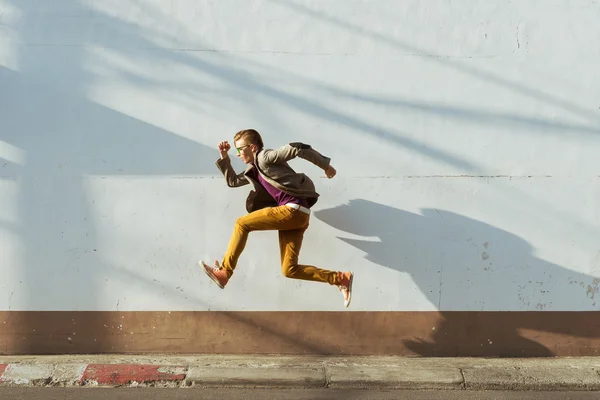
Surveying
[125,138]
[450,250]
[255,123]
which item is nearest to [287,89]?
[255,123]

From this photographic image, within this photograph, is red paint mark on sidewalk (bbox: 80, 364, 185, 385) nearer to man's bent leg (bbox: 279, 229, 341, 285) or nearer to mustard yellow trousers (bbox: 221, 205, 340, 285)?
mustard yellow trousers (bbox: 221, 205, 340, 285)

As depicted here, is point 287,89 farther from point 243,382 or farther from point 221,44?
point 243,382

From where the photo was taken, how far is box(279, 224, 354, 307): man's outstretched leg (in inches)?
257

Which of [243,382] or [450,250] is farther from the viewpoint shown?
[450,250]

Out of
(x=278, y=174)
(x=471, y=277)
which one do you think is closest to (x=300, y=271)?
(x=278, y=174)

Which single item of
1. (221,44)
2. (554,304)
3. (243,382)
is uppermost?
(221,44)

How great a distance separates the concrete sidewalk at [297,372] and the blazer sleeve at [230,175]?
4.98ft

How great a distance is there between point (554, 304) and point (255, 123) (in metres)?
3.03

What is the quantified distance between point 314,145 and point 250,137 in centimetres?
61

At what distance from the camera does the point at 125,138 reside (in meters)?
6.88

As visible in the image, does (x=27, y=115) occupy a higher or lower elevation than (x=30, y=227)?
higher

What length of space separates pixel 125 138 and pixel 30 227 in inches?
44.1

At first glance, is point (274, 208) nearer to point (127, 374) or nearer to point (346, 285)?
point (346, 285)

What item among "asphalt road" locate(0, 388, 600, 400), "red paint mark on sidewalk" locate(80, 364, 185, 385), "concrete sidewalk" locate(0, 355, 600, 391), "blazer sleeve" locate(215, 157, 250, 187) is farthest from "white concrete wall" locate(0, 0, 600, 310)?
"asphalt road" locate(0, 388, 600, 400)
